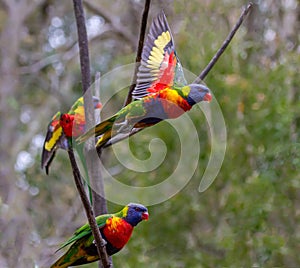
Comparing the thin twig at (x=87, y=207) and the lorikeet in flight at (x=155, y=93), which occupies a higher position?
the lorikeet in flight at (x=155, y=93)

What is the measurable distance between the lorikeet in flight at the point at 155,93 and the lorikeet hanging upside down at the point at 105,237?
22 centimetres

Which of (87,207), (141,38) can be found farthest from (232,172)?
(87,207)

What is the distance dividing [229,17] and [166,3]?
50 centimetres

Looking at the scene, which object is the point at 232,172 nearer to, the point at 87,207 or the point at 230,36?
the point at 230,36

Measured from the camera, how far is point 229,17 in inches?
130

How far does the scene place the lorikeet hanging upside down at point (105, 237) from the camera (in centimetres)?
146

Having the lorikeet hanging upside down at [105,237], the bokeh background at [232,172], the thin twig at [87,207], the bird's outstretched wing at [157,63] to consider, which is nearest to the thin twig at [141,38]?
the bird's outstretched wing at [157,63]

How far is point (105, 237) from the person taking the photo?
59.0 inches

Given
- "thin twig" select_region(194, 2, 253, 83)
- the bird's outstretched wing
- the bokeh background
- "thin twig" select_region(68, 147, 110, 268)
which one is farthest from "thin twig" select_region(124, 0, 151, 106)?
the bokeh background

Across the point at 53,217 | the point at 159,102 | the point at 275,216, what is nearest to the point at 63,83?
the point at 53,217

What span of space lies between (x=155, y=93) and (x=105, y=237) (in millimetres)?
444

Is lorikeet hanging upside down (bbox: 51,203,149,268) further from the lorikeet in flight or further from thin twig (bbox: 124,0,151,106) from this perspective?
thin twig (bbox: 124,0,151,106)

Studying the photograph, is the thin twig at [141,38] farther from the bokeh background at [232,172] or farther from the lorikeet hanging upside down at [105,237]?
the bokeh background at [232,172]

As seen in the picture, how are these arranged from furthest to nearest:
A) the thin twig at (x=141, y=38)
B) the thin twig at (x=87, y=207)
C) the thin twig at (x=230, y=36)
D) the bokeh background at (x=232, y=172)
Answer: the bokeh background at (x=232, y=172) < the thin twig at (x=230, y=36) < the thin twig at (x=141, y=38) < the thin twig at (x=87, y=207)
